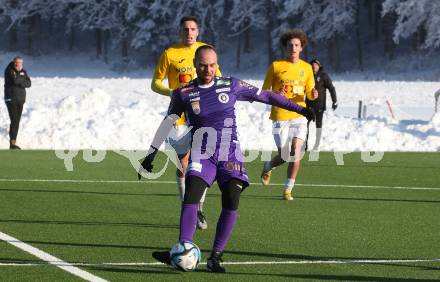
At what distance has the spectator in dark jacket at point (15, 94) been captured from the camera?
27.3 meters

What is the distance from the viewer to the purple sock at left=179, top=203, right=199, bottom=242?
9.45 m

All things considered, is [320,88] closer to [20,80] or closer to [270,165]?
[20,80]

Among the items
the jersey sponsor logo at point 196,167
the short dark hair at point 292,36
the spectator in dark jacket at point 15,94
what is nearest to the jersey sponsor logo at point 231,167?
the jersey sponsor logo at point 196,167

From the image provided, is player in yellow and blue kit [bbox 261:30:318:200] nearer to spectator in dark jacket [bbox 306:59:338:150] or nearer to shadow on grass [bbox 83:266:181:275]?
shadow on grass [bbox 83:266:181:275]

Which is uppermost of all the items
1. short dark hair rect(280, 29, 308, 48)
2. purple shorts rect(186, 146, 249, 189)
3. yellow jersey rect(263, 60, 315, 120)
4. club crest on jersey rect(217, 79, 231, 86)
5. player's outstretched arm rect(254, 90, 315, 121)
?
short dark hair rect(280, 29, 308, 48)

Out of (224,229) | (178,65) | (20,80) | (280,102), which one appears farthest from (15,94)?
(224,229)

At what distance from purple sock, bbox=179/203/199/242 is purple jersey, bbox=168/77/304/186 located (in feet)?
0.95

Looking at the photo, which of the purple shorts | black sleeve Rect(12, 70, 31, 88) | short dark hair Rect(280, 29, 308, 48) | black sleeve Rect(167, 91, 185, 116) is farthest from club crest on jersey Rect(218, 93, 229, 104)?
black sleeve Rect(12, 70, 31, 88)

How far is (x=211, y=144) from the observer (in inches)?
386

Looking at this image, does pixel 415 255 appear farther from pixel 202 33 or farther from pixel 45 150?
pixel 202 33

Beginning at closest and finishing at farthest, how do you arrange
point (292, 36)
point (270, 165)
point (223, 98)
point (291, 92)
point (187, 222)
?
1. point (187, 222)
2. point (223, 98)
3. point (292, 36)
4. point (291, 92)
5. point (270, 165)

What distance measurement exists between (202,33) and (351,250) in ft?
296

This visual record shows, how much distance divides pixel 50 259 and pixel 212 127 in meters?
1.78

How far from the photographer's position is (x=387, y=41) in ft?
315
